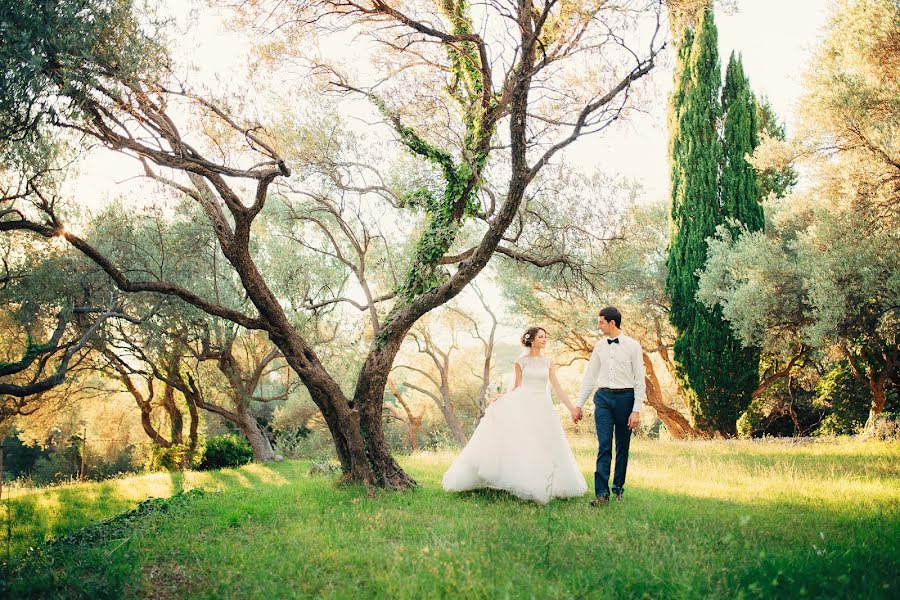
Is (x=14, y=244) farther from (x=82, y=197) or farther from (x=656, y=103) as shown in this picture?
(x=656, y=103)

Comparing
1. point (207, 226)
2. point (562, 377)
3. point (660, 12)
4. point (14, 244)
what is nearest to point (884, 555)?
point (660, 12)

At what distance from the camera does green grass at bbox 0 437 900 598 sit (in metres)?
4.16

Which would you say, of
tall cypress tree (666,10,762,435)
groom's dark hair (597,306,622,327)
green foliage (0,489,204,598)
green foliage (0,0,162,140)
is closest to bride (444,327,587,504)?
groom's dark hair (597,306,622,327)

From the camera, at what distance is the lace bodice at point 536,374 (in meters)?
8.14

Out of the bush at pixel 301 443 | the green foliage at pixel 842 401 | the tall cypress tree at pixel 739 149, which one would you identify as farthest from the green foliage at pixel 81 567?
the green foliage at pixel 842 401

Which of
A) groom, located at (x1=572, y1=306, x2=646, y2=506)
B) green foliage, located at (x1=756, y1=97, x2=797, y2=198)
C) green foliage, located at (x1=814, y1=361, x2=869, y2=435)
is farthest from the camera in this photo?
green foliage, located at (x1=756, y1=97, x2=797, y2=198)

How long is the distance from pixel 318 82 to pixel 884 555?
32.7 feet

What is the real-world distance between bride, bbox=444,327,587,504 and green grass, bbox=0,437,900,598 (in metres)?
0.26

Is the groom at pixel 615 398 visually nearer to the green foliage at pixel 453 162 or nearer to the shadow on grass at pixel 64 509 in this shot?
the green foliage at pixel 453 162

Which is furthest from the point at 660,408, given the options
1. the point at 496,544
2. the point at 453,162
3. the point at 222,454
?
the point at 496,544

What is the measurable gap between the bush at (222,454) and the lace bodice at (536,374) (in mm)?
14486

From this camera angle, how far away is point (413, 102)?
974 cm

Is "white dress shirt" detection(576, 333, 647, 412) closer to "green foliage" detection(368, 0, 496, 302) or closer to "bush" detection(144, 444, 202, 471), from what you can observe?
"green foliage" detection(368, 0, 496, 302)

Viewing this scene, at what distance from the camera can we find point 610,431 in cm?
724
